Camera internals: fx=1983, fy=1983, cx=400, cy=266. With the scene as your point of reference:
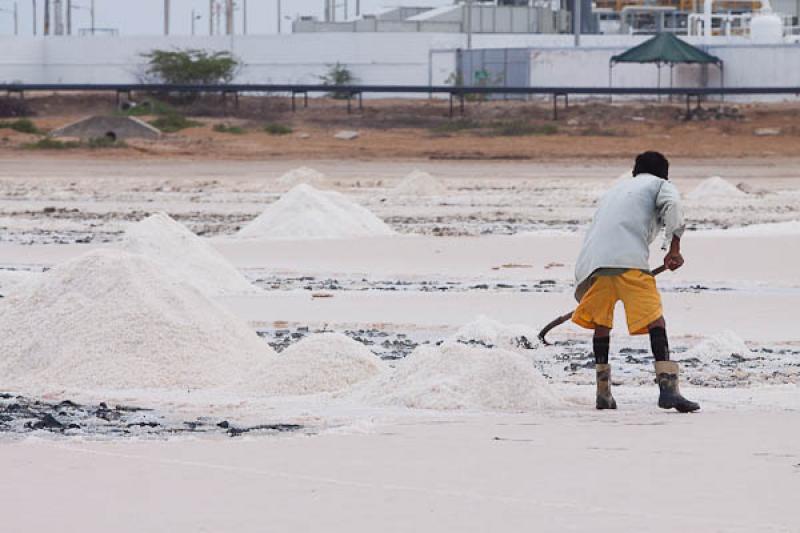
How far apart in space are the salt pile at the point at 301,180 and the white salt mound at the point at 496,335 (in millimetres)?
21927

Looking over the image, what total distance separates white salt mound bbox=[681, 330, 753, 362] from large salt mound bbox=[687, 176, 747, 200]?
60.6 feet

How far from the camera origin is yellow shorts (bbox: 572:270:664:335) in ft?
31.9

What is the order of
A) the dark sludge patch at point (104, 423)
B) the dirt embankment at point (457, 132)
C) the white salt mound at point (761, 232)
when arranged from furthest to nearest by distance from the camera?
the dirt embankment at point (457, 132)
the white salt mound at point (761, 232)
the dark sludge patch at point (104, 423)

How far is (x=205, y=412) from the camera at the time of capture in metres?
9.84

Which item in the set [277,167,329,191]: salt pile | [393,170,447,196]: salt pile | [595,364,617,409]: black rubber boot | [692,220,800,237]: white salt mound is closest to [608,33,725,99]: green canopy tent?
[277,167,329,191]: salt pile

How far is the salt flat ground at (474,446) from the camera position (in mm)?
7012

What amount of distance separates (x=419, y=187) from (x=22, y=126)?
2254 cm

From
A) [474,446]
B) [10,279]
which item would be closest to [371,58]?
[10,279]

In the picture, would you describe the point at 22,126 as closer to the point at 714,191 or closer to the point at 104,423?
the point at 714,191

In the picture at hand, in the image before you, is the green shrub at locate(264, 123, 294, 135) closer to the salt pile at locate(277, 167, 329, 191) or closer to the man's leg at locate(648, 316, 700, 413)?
the salt pile at locate(277, 167, 329, 191)

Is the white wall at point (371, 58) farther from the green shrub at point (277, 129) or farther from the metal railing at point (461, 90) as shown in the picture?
the green shrub at point (277, 129)

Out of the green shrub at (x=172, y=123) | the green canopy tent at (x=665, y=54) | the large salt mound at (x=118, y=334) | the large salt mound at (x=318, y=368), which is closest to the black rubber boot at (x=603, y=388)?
the large salt mound at (x=318, y=368)

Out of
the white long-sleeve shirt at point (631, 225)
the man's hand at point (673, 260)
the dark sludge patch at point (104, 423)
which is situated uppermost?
the white long-sleeve shirt at point (631, 225)

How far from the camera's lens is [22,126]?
52.7 metres
